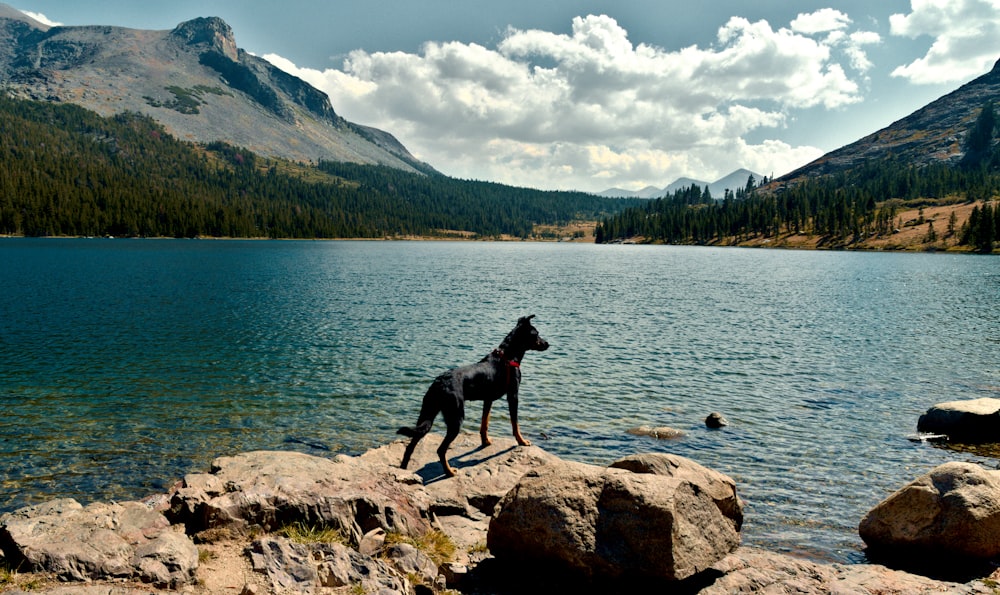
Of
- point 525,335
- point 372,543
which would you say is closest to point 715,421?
point 525,335

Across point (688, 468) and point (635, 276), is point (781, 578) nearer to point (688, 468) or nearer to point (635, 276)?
point (688, 468)

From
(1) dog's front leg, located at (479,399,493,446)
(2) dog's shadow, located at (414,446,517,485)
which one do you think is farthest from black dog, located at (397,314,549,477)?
(2) dog's shadow, located at (414,446,517,485)

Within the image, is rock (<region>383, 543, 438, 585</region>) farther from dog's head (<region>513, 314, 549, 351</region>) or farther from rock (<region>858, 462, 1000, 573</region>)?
rock (<region>858, 462, 1000, 573</region>)

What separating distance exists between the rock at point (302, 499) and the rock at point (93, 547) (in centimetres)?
87

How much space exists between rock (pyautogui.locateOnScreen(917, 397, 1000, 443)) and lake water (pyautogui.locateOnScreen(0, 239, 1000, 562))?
1.08 meters

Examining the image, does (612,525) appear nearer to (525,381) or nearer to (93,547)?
(93,547)

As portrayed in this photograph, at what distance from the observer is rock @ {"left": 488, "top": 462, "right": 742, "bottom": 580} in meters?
8.50

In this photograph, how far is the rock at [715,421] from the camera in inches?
839

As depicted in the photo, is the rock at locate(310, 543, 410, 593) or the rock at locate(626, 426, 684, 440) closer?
the rock at locate(310, 543, 410, 593)

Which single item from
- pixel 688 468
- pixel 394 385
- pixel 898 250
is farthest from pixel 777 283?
pixel 898 250

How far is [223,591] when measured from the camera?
749cm

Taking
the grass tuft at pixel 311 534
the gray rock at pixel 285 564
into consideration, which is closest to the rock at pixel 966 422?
Answer: the grass tuft at pixel 311 534

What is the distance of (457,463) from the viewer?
15219 mm

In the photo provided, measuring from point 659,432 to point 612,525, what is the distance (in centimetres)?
1252
